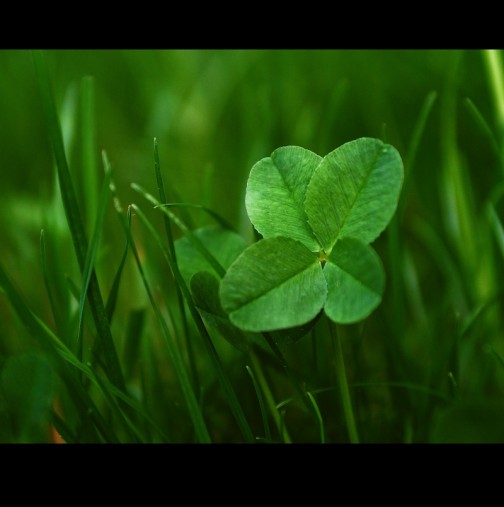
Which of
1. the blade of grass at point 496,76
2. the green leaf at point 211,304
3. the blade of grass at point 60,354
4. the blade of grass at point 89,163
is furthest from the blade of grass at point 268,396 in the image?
the blade of grass at point 496,76

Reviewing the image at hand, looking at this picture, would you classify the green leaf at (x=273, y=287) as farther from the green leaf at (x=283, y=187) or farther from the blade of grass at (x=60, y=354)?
the blade of grass at (x=60, y=354)

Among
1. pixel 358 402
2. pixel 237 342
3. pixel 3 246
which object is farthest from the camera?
pixel 3 246

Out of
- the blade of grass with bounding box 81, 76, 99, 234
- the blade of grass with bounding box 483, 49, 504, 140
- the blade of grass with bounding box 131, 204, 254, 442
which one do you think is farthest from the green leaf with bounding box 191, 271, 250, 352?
the blade of grass with bounding box 483, 49, 504, 140

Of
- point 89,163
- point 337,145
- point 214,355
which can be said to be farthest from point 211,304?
point 337,145

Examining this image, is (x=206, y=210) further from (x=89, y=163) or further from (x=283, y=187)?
(x=89, y=163)

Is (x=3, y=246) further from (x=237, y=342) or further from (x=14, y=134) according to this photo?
(x=237, y=342)

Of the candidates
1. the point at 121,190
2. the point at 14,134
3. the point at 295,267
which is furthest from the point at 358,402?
the point at 14,134
